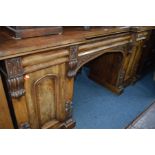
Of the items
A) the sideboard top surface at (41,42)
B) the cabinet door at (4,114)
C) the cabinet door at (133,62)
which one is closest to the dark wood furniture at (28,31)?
the sideboard top surface at (41,42)

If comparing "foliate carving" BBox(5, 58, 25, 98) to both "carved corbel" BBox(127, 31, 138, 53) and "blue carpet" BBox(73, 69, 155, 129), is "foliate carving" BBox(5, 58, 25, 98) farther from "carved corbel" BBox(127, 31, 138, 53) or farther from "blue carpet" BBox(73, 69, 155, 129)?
"carved corbel" BBox(127, 31, 138, 53)

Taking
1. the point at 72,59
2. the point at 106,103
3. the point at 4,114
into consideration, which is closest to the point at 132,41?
the point at 106,103

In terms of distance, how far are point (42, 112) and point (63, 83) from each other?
320mm

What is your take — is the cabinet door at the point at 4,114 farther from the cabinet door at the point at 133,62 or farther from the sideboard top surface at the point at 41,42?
the cabinet door at the point at 133,62

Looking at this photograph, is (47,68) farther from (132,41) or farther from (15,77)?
(132,41)

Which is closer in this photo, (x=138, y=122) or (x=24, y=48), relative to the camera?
(x=24, y=48)

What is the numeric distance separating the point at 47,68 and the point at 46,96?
11.0 inches

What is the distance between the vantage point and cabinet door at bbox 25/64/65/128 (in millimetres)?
1156

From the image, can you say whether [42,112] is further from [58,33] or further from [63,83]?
[58,33]

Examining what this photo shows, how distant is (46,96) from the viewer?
1331 millimetres

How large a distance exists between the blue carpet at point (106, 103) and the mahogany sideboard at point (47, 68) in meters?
0.32

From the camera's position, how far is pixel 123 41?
6.00 feet

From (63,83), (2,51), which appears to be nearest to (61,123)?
(63,83)

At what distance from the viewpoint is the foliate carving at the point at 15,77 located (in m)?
0.92
